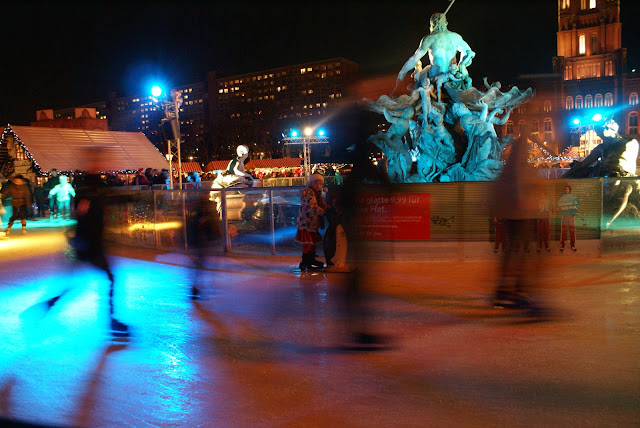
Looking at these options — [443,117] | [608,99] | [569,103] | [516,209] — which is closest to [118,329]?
[516,209]

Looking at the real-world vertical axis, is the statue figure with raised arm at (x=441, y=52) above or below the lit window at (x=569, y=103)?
below

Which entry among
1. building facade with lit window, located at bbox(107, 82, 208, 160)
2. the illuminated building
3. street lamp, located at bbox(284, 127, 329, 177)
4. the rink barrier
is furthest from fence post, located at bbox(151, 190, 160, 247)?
the illuminated building

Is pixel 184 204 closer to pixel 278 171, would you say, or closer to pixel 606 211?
pixel 606 211

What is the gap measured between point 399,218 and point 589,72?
114747 millimetres

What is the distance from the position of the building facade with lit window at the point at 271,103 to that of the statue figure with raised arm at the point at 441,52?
1941 centimetres

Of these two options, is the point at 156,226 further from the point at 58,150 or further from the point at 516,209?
the point at 58,150

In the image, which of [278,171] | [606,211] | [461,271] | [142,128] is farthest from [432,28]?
[142,128]

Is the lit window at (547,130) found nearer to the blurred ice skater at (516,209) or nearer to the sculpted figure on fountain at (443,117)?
the sculpted figure on fountain at (443,117)

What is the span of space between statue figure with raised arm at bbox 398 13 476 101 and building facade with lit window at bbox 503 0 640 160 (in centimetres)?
8251

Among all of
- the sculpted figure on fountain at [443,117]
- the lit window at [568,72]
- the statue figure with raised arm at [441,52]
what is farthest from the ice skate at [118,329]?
the lit window at [568,72]

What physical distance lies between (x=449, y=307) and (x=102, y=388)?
447cm

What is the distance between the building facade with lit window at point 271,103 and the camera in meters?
70.4

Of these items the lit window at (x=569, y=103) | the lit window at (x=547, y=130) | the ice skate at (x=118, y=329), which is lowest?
the ice skate at (x=118, y=329)

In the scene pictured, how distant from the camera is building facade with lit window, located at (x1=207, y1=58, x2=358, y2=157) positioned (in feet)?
231
